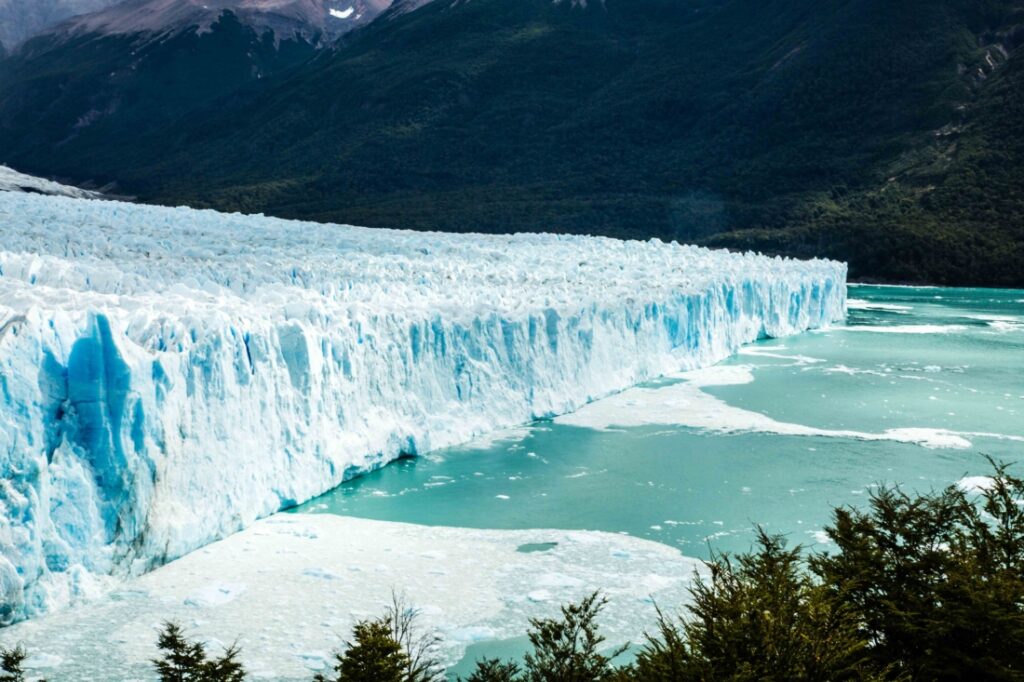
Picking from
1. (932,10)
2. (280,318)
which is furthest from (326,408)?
(932,10)

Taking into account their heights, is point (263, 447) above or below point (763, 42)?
below

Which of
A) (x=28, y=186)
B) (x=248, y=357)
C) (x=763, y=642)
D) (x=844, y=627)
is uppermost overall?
(x=28, y=186)

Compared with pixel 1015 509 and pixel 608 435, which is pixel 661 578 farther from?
pixel 608 435

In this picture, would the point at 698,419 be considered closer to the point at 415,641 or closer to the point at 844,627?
the point at 415,641

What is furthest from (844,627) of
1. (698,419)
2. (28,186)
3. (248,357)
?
(28,186)

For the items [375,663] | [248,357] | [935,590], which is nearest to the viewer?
[375,663]

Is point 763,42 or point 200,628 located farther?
point 763,42
